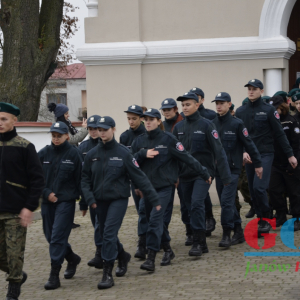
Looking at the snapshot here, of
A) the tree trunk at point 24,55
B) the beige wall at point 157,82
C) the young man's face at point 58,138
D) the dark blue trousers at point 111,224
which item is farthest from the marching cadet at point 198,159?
the tree trunk at point 24,55

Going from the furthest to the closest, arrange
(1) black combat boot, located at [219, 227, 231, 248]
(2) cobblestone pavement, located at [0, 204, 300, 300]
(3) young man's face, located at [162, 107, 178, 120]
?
(3) young man's face, located at [162, 107, 178, 120], (1) black combat boot, located at [219, 227, 231, 248], (2) cobblestone pavement, located at [0, 204, 300, 300]

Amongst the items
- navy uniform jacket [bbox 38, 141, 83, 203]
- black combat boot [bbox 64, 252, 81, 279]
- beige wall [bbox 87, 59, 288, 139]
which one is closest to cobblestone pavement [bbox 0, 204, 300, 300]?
black combat boot [bbox 64, 252, 81, 279]

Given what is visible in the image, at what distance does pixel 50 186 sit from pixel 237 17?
672 centimetres

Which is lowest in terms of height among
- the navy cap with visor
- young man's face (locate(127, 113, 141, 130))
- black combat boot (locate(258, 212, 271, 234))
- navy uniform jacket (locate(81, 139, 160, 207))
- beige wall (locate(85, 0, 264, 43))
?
black combat boot (locate(258, 212, 271, 234))

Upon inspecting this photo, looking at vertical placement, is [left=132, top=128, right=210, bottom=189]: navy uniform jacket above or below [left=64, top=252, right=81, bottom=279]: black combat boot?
above

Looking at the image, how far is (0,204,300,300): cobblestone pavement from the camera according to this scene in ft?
20.6

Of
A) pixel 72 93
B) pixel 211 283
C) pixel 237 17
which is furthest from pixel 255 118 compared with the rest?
pixel 72 93

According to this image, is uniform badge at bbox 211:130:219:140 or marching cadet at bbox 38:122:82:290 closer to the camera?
marching cadet at bbox 38:122:82:290

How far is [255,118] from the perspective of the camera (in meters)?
9.12

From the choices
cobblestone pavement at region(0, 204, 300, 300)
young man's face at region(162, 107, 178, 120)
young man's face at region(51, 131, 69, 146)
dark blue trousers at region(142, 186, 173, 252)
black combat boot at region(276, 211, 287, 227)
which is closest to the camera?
cobblestone pavement at region(0, 204, 300, 300)

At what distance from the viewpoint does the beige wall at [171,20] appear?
12.4 m

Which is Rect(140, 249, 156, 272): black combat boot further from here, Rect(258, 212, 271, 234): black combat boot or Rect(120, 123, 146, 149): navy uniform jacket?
Rect(258, 212, 271, 234): black combat boot

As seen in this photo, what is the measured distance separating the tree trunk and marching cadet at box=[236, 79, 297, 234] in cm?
942

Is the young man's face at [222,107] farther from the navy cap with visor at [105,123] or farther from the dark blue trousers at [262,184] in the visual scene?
the navy cap with visor at [105,123]
